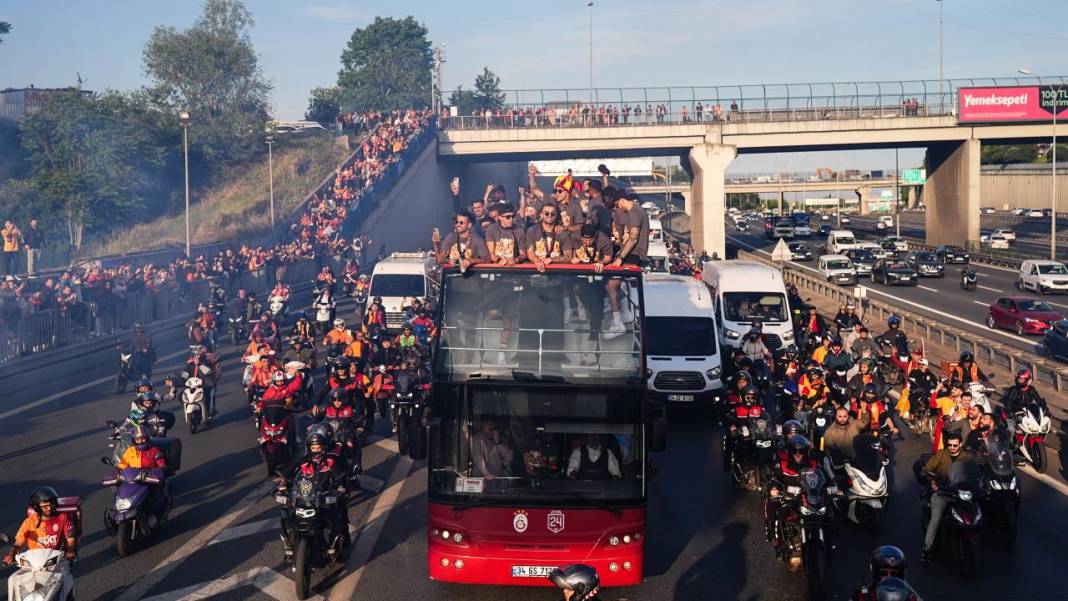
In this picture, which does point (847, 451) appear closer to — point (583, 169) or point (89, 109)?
point (89, 109)

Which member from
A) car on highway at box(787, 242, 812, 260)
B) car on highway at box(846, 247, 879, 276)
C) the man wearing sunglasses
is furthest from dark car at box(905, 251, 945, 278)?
the man wearing sunglasses

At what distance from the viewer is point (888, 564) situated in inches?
291

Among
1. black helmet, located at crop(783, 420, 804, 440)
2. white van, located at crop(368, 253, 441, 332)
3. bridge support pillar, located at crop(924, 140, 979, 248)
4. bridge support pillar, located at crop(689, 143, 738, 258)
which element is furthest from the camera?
bridge support pillar, located at crop(924, 140, 979, 248)

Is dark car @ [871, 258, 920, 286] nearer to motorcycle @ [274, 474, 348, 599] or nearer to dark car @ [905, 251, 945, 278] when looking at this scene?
dark car @ [905, 251, 945, 278]

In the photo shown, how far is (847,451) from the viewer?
43.3ft

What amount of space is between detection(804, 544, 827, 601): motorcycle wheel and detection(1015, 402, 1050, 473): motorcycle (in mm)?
6469

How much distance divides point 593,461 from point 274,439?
7226mm

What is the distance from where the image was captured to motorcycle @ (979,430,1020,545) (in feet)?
39.3

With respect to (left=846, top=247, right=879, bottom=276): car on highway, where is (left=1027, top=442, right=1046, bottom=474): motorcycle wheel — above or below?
below

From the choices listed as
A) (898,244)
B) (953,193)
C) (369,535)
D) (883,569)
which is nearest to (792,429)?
(883,569)

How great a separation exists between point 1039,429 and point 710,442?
17.5 feet

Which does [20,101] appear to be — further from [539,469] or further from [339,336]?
[539,469]

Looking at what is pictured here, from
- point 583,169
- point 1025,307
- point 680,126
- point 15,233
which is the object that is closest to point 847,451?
point 1025,307

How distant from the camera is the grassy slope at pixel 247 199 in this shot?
59.1 metres
